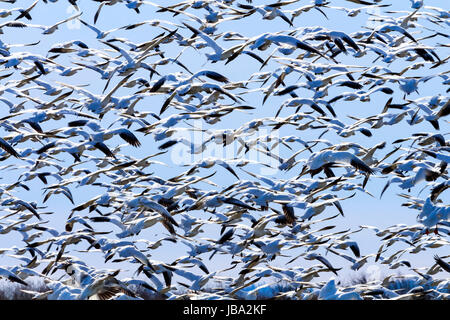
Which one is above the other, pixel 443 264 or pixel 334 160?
pixel 334 160

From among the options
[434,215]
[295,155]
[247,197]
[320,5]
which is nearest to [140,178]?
[247,197]

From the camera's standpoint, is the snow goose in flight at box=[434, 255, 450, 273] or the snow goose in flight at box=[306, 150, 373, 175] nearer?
the snow goose in flight at box=[306, 150, 373, 175]

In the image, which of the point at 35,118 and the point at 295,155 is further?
the point at 295,155

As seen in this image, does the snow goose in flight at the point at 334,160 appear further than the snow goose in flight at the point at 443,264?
No

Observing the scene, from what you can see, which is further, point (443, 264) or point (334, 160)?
point (443, 264)

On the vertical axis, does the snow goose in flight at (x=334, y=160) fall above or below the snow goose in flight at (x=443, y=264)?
above

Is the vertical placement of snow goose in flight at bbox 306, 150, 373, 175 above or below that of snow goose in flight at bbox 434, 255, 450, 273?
above

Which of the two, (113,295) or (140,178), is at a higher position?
(113,295)

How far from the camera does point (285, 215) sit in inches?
818

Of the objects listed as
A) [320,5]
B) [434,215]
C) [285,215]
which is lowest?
[285,215]

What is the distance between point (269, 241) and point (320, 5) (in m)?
9.45

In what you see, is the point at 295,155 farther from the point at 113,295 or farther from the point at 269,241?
the point at 113,295
